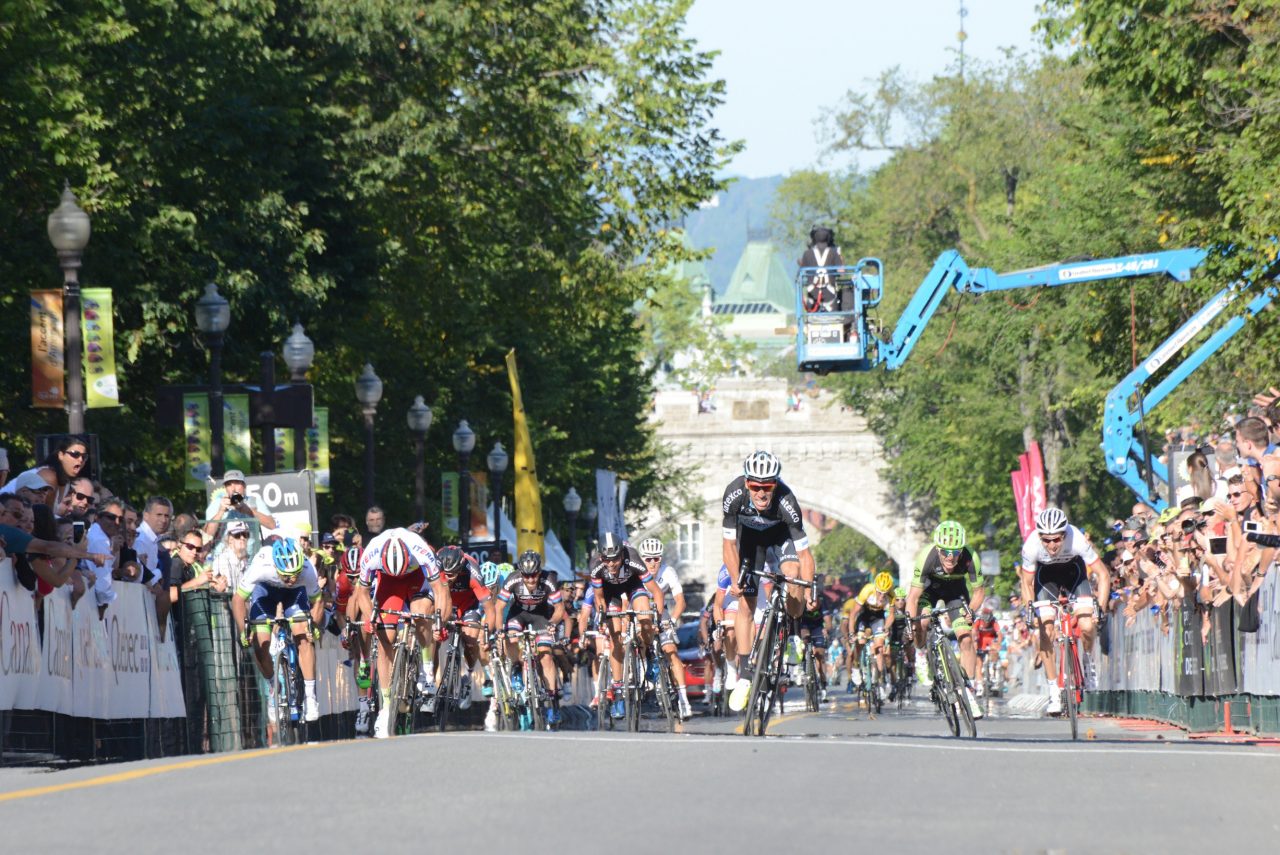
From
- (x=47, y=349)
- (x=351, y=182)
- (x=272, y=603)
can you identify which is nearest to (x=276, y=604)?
(x=272, y=603)

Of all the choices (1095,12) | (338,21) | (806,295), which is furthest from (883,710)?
(338,21)

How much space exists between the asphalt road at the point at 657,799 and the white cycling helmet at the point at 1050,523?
718cm

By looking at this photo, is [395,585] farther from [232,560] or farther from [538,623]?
[538,623]

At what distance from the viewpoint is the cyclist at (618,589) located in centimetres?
2286

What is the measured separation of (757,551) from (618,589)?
5.76 meters

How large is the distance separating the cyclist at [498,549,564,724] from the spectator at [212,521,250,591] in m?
5.75

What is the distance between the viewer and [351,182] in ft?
118

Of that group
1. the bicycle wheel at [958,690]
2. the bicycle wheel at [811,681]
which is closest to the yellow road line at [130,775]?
the bicycle wheel at [958,690]

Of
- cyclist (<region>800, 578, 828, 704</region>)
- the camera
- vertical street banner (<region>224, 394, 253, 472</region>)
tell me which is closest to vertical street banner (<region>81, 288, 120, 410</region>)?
vertical street banner (<region>224, 394, 253, 472</region>)

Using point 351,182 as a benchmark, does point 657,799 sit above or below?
below

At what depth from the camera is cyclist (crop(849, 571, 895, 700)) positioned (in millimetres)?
31406

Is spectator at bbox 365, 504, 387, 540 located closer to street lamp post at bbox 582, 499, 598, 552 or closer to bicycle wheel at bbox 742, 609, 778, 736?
bicycle wheel at bbox 742, 609, 778, 736

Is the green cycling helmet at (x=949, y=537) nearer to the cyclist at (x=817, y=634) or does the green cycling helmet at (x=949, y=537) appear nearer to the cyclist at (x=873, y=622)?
the cyclist at (x=817, y=634)

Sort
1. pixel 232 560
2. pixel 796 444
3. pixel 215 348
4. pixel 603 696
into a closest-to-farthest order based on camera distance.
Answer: pixel 232 560 < pixel 603 696 < pixel 215 348 < pixel 796 444
